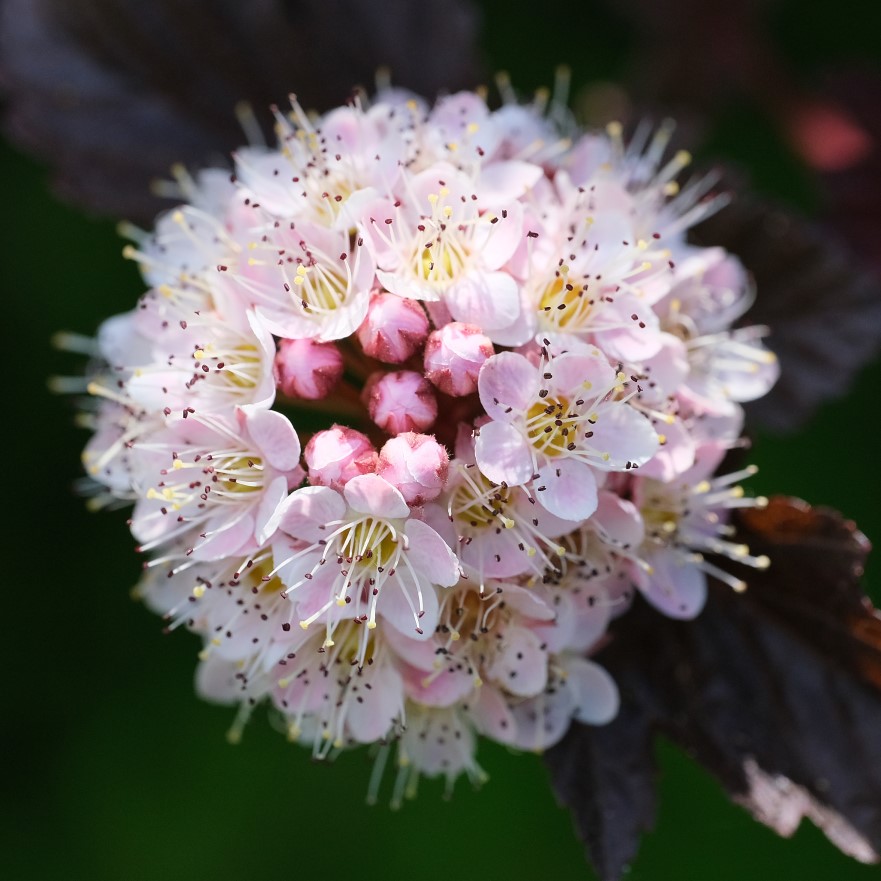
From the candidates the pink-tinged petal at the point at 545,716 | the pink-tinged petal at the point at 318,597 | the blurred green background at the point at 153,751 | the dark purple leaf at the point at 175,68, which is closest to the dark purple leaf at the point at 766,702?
the pink-tinged petal at the point at 545,716

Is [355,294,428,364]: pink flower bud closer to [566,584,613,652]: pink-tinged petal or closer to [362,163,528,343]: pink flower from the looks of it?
[362,163,528,343]: pink flower

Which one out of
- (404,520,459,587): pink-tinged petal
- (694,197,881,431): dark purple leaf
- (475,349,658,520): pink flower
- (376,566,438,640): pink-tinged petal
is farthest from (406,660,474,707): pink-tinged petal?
(694,197,881,431): dark purple leaf

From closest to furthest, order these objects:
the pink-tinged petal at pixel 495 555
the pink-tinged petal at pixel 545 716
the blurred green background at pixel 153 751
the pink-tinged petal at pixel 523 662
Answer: the pink-tinged petal at pixel 495 555 < the pink-tinged petal at pixel 523 662 < the pink-tinged petal at pixel 545 716 < the blurred green background at pixel 153 751

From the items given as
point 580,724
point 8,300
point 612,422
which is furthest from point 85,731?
point 612,422

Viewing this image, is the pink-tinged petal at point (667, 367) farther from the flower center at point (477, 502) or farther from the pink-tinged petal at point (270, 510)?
the pink-tinged petal at point (270, 510)

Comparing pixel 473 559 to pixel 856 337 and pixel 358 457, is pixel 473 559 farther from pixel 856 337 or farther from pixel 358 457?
pixel 856 337
